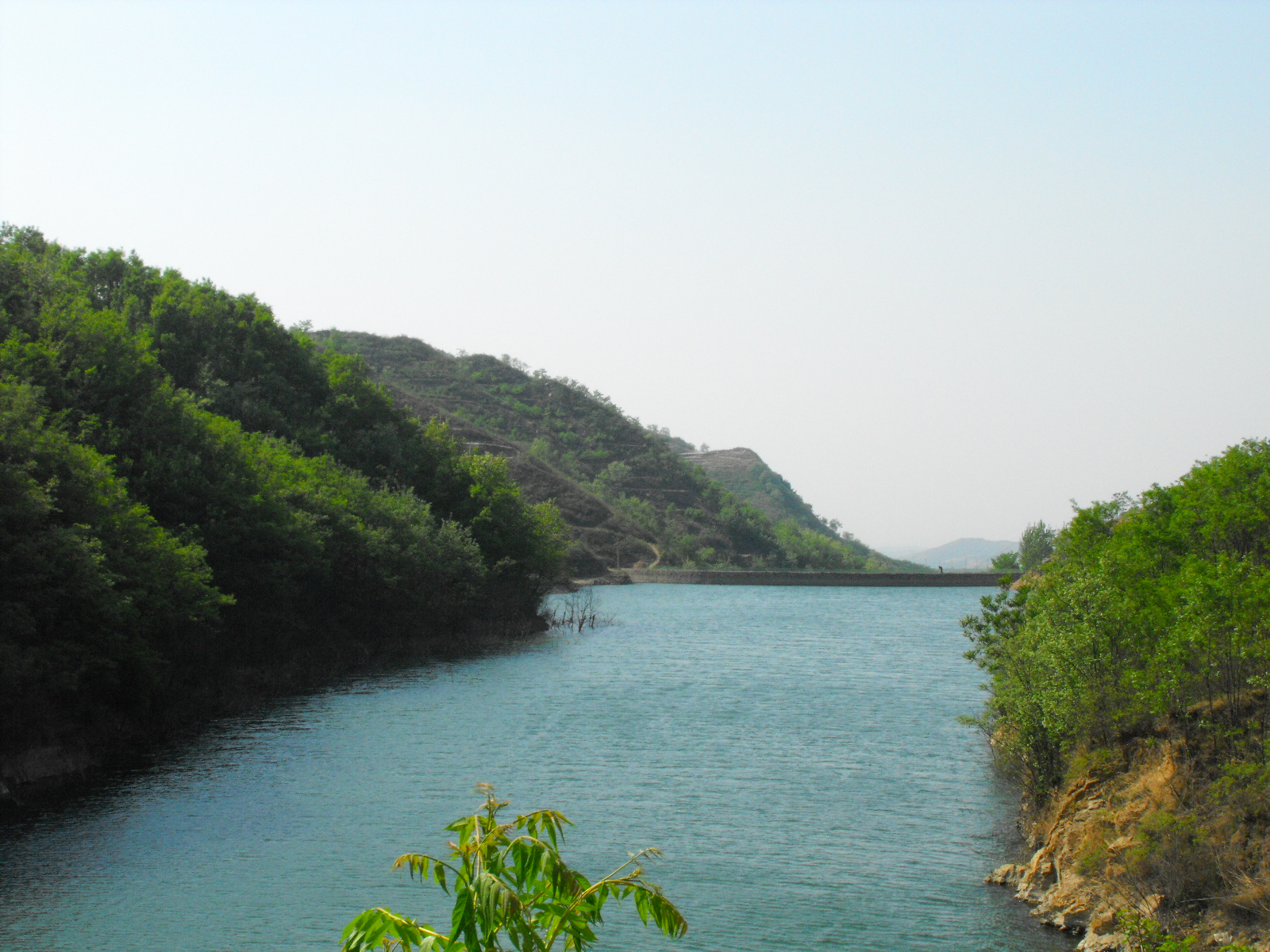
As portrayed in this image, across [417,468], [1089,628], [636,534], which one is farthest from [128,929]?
[636,534]

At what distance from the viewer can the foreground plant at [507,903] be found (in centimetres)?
575

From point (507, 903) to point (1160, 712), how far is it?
18.4 m

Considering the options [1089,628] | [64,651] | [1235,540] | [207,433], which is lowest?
[64,651]

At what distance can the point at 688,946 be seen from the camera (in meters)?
18.7

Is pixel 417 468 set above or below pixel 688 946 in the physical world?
above

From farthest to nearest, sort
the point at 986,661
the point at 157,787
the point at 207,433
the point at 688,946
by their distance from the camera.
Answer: the point at 207,433 → the point at 986,661 → the point at 157,787 → the point at 688,946

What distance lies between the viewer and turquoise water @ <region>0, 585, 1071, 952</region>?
19.5 m

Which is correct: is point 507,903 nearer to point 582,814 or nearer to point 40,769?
point 582,814

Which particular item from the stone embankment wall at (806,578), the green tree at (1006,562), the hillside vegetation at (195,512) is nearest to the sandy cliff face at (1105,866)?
the hillside vegetation at (195,512)

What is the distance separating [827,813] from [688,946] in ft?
29.4

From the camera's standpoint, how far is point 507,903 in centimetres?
566

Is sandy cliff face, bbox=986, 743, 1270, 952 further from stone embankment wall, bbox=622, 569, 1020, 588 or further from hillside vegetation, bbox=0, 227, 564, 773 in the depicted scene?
stone embankment wall, bbox=622, 569, 1020, 588

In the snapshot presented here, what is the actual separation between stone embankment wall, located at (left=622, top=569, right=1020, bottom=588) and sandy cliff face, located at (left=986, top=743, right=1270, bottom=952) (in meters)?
129

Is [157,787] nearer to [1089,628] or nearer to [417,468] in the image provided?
[1089,628]
